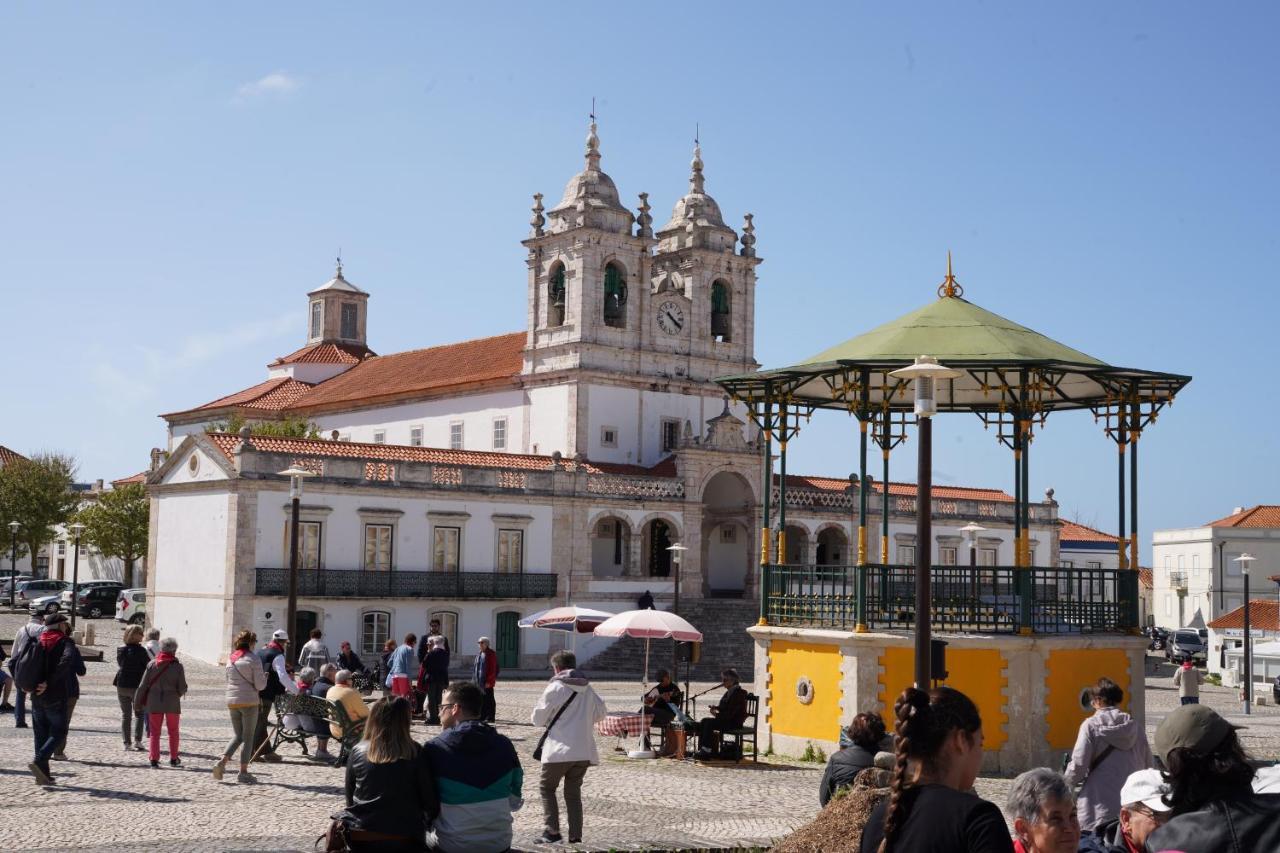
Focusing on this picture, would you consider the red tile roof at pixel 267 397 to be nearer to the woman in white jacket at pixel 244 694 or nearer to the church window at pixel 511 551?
the church window at pixel 511 551

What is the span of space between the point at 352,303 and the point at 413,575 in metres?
33.6

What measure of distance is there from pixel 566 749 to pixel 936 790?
7.34 metres

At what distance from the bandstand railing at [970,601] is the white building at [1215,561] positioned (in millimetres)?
55354

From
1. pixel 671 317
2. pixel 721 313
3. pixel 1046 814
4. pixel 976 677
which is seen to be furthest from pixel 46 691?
pixel 721 313

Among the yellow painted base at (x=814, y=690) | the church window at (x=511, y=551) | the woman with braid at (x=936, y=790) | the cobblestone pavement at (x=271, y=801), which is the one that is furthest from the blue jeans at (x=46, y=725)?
the church window at (x=511, y=551)

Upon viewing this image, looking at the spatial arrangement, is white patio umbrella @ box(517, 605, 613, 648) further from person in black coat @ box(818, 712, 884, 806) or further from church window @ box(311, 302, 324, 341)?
church window @ box(311, 302, 324, 341)

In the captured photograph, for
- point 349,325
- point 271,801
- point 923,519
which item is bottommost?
point 271,801

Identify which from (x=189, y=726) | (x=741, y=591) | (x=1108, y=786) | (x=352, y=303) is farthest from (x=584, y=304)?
(x=1108, y=786)

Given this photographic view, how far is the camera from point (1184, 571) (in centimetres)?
7969

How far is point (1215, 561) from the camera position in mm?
75312

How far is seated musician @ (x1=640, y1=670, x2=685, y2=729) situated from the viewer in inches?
777

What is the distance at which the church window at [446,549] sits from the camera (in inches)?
1642

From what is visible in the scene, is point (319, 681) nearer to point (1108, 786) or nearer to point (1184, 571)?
point (1108, 786)

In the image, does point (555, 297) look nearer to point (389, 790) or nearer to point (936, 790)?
point (389, 790)
